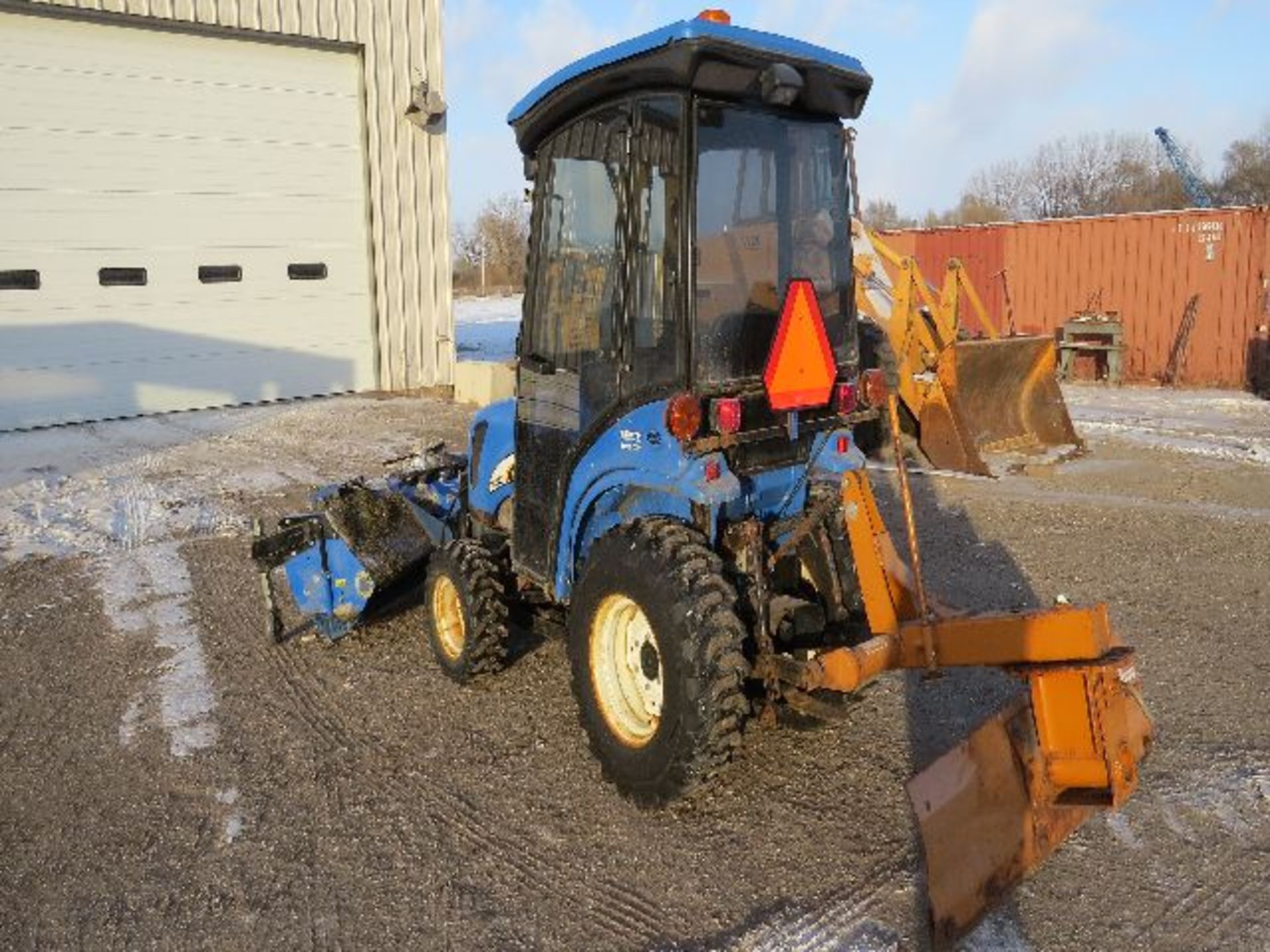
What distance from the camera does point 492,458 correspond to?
496 centimetres

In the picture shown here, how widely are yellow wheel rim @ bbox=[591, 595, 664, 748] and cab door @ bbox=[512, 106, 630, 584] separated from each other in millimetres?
615

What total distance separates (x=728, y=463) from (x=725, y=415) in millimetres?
271

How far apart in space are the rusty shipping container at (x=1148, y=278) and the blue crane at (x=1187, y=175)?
33860 millimetres

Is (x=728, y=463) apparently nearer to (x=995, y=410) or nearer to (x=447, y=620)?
(x=447, y=620)

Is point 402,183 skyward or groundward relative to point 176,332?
skyward

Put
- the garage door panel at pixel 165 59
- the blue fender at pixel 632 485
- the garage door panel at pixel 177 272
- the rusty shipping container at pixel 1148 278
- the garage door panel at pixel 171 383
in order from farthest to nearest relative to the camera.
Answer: the rusty shipping container at pixel 1148 278
the garage door panel at pixel 171 383
the garage door panel at pixel 177 272
the garage door panel at pixel 165 59
the blue fender at pixel 632 485

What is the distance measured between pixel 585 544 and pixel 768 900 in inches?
61.7

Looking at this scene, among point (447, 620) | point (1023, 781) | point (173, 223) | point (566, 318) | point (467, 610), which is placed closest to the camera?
point (1023, 781)

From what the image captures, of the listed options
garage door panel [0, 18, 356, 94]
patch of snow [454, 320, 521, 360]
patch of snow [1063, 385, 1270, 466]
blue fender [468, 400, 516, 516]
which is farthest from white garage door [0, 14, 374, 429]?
patch of snow [1063, 385, 1270, 466]

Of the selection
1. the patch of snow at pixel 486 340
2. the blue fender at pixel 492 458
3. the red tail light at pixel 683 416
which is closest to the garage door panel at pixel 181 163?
the patch of snow at pixel 486 340

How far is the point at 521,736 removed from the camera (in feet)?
14.4

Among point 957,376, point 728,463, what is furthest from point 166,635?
point 957,376

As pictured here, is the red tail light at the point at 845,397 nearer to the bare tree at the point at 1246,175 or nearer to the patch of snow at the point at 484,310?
the patch of snow at the point at 484,310

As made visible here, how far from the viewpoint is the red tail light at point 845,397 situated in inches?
155
